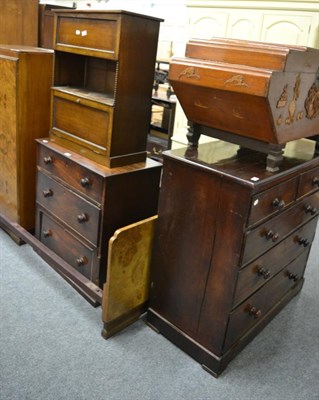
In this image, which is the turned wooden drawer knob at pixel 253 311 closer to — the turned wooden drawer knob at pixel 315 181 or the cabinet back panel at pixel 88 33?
the turned wooden drawer knob at pixel 315 181

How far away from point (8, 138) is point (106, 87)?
71 cm

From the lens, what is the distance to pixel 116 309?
1908mm

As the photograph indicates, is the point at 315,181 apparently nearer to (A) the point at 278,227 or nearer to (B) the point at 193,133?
(A) the point at 278,227

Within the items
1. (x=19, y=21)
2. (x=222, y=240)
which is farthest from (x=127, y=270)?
(x=19, y=21)

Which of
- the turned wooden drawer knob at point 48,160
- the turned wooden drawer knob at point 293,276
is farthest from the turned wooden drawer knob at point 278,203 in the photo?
the turned wooden drawer knob at point 48,160

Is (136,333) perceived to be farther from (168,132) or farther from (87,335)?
(168,132)

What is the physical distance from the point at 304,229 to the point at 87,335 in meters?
1.25

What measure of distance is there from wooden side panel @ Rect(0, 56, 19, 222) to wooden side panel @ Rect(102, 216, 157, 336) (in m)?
1.09

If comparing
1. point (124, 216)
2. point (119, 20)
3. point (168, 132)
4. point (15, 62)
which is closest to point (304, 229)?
point (124, 216)

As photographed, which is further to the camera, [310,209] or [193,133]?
[310,209]

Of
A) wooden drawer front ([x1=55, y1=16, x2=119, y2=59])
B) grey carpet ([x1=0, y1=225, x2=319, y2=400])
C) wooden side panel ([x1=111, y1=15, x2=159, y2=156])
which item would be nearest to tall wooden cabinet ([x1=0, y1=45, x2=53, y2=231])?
wooden drawer front ([x1=55, y1=16, x2=119, y2=59])

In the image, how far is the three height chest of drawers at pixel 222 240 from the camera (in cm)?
156

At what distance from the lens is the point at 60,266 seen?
2.24 metres

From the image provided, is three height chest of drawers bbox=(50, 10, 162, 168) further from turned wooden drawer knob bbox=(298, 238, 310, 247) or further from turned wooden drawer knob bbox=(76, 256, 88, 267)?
turned wooden drawer knob bbox=(298, 238, 310, 247)
